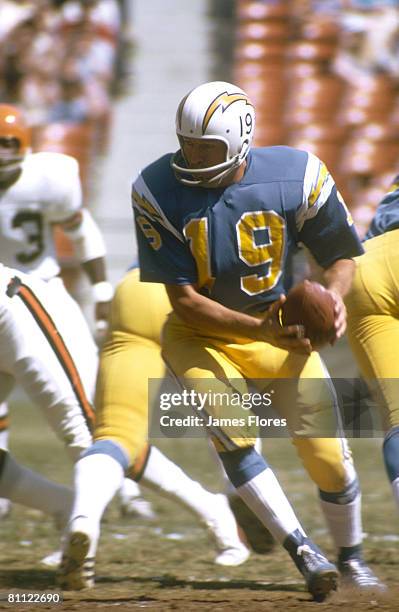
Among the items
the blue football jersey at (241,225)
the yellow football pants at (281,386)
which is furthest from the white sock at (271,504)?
the blue football jersey at (241,225)

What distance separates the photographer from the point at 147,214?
3805 mm

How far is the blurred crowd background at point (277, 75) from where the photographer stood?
396 inches

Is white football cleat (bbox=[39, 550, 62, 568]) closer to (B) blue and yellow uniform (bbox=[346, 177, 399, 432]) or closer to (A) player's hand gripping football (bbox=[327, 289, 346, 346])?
(B) blue and yellow uniform (bbox=[346, 177, 399, 432])

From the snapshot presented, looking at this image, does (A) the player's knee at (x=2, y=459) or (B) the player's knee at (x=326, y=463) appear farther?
(A) the player's knee at (x=2, y=459)

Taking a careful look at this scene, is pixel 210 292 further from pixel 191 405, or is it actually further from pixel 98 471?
pixel 98 471

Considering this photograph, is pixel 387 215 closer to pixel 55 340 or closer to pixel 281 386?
pixel 281 386

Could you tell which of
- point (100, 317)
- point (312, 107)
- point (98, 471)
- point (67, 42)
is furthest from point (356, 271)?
point (67, 42)

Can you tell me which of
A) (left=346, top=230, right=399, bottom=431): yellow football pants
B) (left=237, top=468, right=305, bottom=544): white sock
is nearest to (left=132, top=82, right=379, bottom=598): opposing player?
(left=237, top=468, right=305, bottom=544): white sock

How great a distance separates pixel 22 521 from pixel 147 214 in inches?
94.1

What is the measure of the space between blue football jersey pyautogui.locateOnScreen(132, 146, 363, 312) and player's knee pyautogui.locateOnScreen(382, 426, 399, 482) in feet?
2.05

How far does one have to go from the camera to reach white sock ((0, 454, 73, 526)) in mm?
4664

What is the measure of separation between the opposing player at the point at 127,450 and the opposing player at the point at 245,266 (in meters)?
0.31

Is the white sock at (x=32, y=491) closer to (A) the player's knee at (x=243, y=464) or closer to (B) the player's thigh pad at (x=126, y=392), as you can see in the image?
(B) the player's thigh pad at (x=126, y=392)

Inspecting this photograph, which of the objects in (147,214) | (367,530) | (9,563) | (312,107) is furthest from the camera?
(312,107)
